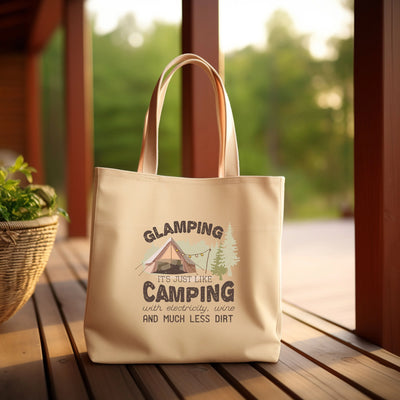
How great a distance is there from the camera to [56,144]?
12.2m

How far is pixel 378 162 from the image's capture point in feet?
4.29

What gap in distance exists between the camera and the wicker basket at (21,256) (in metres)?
1.29

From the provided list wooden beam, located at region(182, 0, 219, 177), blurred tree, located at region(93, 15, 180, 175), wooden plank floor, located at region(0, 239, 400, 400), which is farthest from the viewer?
blurred tree, located at region(93, 15, 180, 175)

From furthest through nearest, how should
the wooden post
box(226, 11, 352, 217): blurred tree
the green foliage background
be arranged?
box(226, 11, 352, 217): blurred tree
the green foliage background
the wooden post

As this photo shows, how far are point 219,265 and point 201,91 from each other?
0.90 meters

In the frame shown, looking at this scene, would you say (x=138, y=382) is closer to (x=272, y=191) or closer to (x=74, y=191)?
(x=272, y=191)

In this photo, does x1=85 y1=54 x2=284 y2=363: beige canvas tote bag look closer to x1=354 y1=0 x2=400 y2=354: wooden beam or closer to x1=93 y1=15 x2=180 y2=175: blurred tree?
x1=354 y1=0 x2=400 y2=354: wooden beam

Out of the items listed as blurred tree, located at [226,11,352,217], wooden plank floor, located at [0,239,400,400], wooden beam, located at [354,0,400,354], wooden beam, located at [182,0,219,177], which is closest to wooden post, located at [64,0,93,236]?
wooden beam, located at [182,0,219,177]

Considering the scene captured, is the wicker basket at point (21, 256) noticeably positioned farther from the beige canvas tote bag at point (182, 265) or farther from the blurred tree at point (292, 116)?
the blurred tree at point (292, 116)

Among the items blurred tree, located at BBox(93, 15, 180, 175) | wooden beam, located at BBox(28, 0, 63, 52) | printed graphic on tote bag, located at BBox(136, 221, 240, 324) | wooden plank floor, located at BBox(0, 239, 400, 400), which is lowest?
wooden plank floor, located at BBox(0, 239, 400, 400)

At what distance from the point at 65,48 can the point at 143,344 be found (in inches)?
118

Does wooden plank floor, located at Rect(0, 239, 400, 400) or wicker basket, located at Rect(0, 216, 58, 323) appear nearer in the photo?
wooden plank floor, located at Rect(0, 239, 400, 400)

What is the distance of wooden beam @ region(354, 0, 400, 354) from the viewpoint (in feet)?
4.23

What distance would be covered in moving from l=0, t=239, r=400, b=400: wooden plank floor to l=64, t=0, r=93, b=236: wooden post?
2151 mm
